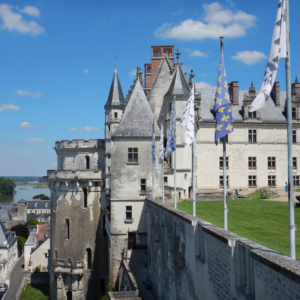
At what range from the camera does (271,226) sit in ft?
49.2

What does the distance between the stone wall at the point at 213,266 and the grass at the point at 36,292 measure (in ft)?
84.8

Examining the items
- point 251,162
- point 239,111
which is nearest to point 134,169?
point 251,162

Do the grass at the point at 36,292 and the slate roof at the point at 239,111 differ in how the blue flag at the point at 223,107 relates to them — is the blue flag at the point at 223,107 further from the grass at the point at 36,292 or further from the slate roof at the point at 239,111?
the grass at the point at 36,292

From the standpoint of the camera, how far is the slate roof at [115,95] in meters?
38.0

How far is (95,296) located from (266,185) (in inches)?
843

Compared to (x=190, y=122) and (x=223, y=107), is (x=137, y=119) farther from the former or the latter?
(x=223, y=107)

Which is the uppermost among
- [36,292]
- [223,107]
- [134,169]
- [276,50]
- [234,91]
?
[234,91]

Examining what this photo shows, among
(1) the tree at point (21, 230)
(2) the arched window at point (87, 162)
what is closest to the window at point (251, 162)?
(2) the arched window at point (87, 162)

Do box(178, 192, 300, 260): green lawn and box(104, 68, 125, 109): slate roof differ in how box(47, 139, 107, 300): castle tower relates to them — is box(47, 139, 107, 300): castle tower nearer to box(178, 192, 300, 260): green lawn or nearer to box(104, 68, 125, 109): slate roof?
box(104, 68, 125, 109): slate roof

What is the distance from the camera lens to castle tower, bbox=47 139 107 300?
32.4 m

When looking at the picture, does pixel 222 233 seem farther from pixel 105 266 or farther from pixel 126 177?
pixel 105 266

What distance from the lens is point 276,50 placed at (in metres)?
7.23

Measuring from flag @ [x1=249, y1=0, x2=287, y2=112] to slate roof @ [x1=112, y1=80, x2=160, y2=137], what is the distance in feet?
63.6

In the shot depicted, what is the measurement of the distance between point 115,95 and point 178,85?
9970 millimetres
